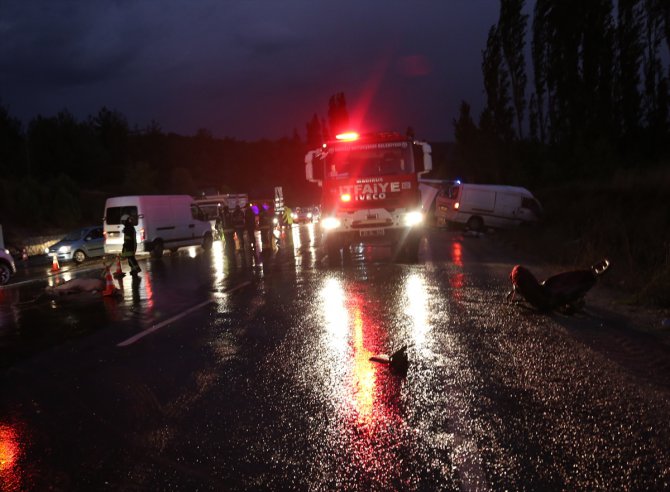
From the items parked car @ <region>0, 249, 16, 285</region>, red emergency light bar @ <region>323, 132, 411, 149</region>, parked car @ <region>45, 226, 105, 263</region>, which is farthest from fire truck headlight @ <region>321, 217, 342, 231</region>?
parked car @ <region>45, 226, 105, 263</region>

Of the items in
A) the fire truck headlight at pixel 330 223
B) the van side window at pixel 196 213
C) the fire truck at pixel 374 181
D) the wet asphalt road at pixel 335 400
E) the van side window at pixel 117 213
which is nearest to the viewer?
the wet asphalt road at pixel 335 400

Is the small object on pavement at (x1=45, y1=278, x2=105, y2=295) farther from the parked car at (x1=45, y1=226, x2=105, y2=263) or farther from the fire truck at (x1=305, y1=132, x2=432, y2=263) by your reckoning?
the parked car at (x1=45, y1=226, x2=105, y2=263)

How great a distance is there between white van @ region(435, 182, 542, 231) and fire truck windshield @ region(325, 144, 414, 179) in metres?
15.9

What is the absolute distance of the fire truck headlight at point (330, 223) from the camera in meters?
15.7

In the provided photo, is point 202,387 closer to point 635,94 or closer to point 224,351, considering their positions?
point 224,351

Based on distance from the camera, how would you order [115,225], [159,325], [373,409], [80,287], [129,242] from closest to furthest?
[373,409]
[159,325]
[80,287]
[129,242]
[115,225]

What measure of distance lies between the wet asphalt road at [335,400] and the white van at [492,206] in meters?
21.4

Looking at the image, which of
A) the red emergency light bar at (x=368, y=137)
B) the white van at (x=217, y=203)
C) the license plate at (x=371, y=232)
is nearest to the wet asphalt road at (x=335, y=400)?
the license plate at (x=371, y=232)

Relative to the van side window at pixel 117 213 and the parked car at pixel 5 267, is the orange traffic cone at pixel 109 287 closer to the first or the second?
the parked car at pixel 5 267

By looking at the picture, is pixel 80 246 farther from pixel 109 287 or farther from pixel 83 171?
pixel 83 171

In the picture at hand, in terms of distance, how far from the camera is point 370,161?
50.4 feet

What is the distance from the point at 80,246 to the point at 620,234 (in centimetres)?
1917

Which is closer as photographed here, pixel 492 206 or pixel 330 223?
pixel 330 223

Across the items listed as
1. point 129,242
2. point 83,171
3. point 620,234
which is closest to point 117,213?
point 129,242
